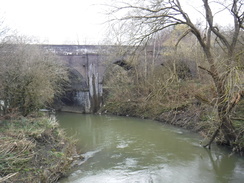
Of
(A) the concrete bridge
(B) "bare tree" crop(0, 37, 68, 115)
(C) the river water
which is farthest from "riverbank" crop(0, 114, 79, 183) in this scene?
(A) the concrete bridge

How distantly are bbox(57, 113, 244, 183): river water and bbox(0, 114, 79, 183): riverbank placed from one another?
1.71ft

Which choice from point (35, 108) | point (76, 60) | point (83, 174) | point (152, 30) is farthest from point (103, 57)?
point (83, 174)

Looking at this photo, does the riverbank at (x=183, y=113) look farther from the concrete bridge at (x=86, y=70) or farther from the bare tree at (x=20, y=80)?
the bare tree at (x=20, y=80)

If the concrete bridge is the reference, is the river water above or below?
below

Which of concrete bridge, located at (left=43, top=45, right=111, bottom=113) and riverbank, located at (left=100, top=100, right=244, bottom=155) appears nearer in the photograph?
riverbank, located at (left=100, top=100, right=244, bottom=155)

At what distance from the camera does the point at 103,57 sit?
2158 cm

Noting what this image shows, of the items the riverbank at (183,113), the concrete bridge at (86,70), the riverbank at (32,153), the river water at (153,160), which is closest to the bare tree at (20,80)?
the riverbank at (32,153)

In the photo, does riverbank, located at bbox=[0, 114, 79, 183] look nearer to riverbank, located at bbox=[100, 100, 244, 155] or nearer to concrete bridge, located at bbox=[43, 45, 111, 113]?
riverbank, located at bbox=[100, 100, 244, 155]

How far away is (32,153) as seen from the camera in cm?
650

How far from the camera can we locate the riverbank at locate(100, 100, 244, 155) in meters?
9.55

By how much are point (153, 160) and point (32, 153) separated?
12.6ft

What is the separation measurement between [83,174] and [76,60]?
51.5 ft

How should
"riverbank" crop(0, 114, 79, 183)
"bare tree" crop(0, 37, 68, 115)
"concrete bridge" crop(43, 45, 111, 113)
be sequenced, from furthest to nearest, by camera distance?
"concrete bridge" crop(43, 45, 111, 113) → "bare tree" crop(0, 37, 68, 115) → "riverbank" crop(0, 114, 79, 183)

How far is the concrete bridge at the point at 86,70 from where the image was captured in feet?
71.2
